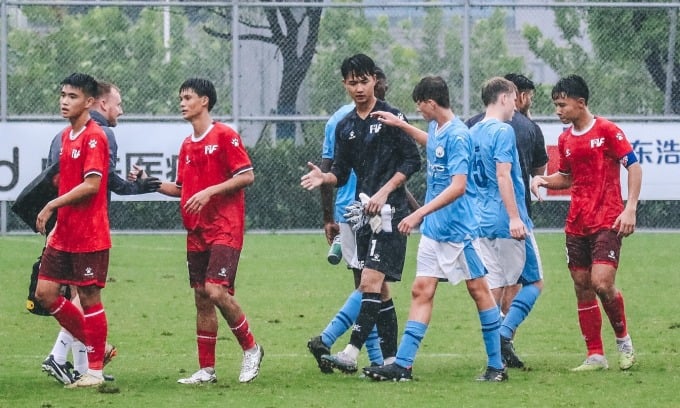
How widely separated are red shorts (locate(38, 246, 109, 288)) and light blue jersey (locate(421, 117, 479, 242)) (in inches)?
80.3

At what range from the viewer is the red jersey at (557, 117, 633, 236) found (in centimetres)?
983

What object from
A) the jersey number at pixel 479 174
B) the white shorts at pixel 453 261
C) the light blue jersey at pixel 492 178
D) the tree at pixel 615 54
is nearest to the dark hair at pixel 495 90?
the light blue jersey at pixel 492 178

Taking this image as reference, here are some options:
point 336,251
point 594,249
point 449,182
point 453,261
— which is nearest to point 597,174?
point 594,249

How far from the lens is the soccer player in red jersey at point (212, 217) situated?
9047 mm

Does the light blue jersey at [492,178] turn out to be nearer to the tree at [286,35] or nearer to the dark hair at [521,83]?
the dark hair at [521,83]

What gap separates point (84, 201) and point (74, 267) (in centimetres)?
41

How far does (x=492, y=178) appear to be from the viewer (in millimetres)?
10047

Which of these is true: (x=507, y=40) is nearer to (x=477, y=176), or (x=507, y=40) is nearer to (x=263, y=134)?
(x=263, y=134)

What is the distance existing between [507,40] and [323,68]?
11.9ft

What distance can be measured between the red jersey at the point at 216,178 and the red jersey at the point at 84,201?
1.71 ft

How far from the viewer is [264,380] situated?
30.9ft

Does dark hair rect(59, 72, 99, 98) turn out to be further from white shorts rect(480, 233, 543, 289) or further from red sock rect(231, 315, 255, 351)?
white shorts rect(480, 233, 543, 289)

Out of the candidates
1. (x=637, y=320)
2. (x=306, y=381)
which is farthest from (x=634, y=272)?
(x=306, y=381)

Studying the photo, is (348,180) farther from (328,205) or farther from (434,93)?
(434,93)
